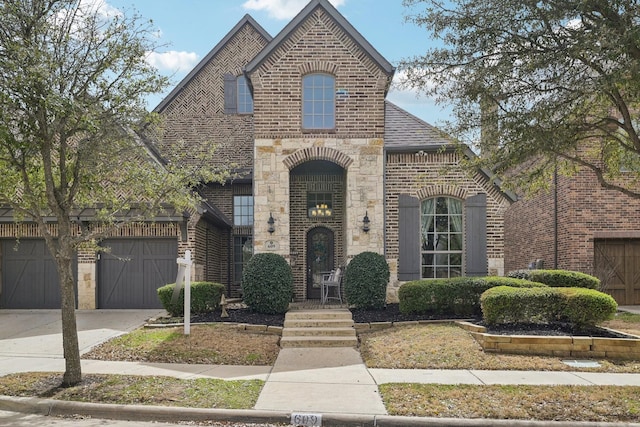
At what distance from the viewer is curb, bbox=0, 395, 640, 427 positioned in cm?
614

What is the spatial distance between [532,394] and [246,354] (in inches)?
190

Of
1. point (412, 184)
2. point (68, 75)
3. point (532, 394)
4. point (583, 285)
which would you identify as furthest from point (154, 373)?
point (583, 285)

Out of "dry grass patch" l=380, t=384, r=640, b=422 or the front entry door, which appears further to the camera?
the front entry door

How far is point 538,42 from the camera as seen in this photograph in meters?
Result: 7.40

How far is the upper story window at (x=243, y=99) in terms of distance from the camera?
20.3 m

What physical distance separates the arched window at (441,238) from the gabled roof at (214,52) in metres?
10.0

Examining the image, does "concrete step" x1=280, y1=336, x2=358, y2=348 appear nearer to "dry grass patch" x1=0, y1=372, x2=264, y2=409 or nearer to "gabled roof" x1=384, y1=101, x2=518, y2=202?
"dry grass patch" x1=0, y1=372, x2=264, y2=409

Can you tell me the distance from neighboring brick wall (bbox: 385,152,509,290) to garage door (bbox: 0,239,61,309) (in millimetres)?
9535

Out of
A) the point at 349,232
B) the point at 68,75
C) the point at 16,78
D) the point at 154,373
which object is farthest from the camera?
the point at 349,232

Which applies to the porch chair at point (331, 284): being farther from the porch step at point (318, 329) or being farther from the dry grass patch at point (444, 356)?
the dry grass patch at point (444, 356)

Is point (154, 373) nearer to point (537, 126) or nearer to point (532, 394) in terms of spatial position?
point (532, 394)

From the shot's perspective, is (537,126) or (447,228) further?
(447,228)

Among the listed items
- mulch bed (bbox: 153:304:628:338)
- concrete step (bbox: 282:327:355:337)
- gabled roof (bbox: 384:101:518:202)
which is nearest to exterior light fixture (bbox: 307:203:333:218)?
gabled roof (bbox: 384:101:518:202)

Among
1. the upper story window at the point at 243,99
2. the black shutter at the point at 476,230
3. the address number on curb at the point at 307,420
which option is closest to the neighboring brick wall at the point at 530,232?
the black shutter at the point at 476,230
